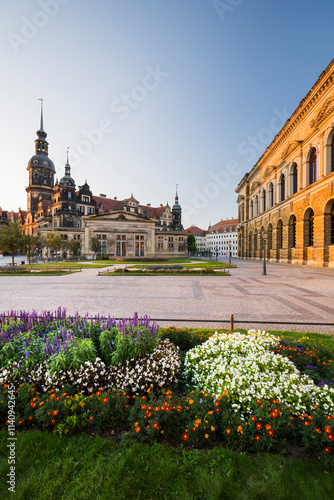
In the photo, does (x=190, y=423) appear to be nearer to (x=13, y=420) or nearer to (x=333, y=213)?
(x=13, y=420)

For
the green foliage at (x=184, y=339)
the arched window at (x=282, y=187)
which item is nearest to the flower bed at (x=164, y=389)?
the green foliage at (x=184, y=339)

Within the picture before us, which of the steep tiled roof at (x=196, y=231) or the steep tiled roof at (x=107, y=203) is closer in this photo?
the steep tiled roof at (x=107, y=203)

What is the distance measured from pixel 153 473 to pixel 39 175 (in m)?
109

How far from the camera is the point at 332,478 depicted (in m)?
2.14

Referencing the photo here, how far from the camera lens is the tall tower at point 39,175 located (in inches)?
3585

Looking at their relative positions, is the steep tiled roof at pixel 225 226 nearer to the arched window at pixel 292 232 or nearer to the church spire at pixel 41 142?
the arched window at pixel 292 232

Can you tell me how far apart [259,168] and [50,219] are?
64.1 m

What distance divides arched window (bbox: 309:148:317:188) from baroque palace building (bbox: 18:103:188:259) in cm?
3792

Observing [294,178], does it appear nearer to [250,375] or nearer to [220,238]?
[250,375]

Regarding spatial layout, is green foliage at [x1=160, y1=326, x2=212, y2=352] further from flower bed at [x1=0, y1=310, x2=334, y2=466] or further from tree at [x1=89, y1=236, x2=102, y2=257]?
tree at [x1=89, y1=236, x2=102, y2=257]

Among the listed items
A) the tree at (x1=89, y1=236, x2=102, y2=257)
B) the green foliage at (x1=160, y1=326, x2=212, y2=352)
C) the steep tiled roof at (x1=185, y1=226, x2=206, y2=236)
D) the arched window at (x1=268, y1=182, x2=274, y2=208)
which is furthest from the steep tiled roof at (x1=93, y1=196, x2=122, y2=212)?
the green foliage at (x1=160, y1=326, x2=212, y2=352)

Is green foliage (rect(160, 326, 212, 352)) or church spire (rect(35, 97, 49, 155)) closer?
green foliage (rect(160, 326, 212, 352))

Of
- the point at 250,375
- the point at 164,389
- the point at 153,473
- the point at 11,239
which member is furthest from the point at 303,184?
the point at 11,239

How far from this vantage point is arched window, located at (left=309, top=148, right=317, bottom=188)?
28000mm
